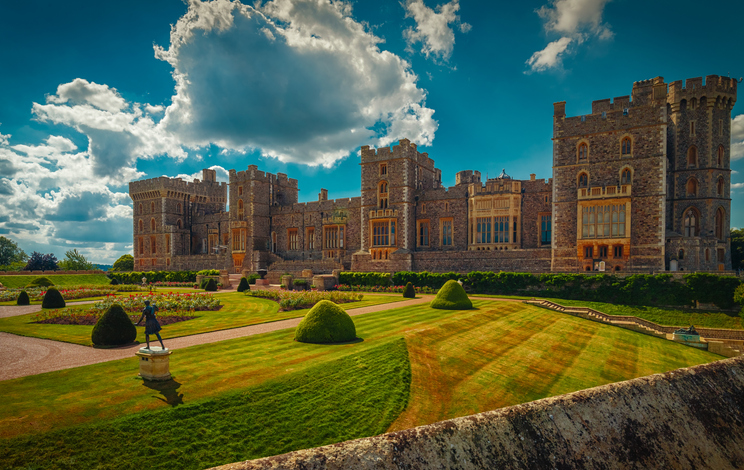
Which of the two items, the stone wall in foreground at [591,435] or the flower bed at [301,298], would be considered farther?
the flower bed at [301,298]

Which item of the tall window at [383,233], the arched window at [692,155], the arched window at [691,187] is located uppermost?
the arched window at [692,155]

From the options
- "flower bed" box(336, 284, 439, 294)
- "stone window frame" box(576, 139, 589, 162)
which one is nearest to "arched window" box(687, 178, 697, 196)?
"stone window frame" box(576, 139, 589, 162)

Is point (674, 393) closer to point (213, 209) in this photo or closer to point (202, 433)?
point (202, 433)

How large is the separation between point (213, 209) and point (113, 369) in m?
59.6

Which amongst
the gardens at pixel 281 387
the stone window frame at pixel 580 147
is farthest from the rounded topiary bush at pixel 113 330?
the stone window frame at pixel 580 147

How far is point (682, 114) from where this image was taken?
34.0 meters

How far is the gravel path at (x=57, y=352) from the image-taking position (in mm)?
10622

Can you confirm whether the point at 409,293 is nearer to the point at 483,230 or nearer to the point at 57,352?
the point at 483,230

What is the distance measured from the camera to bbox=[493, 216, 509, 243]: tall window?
3778 centimetres

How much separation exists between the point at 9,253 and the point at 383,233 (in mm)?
84475

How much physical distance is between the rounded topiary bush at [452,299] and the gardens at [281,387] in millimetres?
3732

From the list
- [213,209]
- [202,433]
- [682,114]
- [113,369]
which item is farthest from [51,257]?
[682,114]

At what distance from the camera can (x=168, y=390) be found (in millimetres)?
8844

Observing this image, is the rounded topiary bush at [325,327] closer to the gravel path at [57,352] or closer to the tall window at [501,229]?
the gravel path at [57,352]
